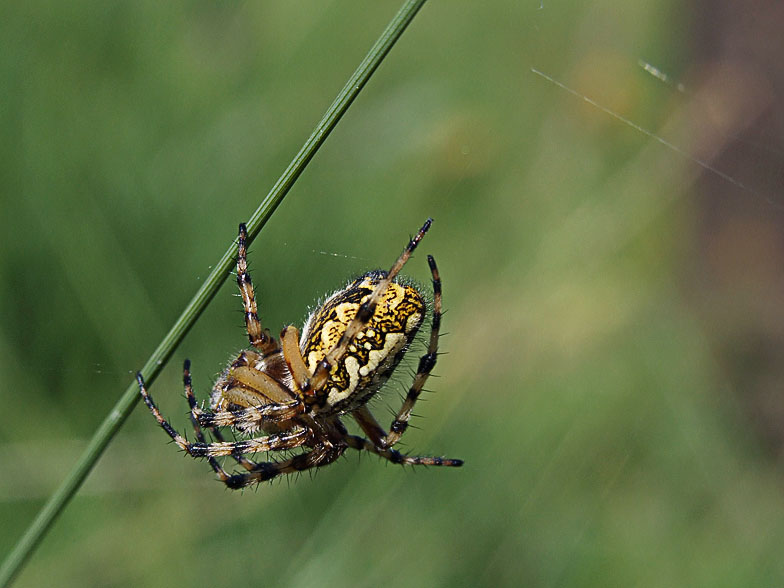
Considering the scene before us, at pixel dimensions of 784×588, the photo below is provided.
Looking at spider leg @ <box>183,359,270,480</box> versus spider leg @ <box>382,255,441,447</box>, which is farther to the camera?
spider leg @ <box>183,359,270,480</box>

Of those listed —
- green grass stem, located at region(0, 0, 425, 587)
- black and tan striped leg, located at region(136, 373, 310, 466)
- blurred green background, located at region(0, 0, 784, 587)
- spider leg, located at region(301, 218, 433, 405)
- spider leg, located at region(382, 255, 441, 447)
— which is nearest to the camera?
green grass stem, located at region(0, 0, 425, 587)

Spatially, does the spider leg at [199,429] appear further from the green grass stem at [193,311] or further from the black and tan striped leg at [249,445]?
the green grass stem at [193,311]

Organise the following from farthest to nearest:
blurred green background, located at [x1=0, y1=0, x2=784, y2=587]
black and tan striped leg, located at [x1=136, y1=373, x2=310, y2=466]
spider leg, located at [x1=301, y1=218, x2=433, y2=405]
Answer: blurred green background, located at [x1=0, y1=0, x2=784, y2=587] < black and tan striped leg, located at [x1=136, y1=373, x2=310, y2=466] < spider leg, located at [x1=301, y1=218, x2=433, y2=405]

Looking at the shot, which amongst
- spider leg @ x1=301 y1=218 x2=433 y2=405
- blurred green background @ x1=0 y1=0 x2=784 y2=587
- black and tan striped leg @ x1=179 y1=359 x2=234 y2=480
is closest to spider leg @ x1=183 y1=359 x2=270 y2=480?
black and tan striped leg @ x1=179 y1=359 x2=234 y2=480

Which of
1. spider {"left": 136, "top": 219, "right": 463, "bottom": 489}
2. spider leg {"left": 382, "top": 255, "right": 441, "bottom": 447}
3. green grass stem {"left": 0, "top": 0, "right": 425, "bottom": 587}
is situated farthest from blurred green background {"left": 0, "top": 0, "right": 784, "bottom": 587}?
green grass stem {"left": 0, "top": 0, "right": 425, "bottom": 587}

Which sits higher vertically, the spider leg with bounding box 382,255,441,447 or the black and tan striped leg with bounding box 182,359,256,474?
the spider leg with bounding box 382,255,441,447

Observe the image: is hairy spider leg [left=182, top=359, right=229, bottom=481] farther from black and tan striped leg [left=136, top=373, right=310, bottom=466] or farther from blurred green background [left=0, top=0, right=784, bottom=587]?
blurred green background [left=0, top=0, right=784, bottom=587]

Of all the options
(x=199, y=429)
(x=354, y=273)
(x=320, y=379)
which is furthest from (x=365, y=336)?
(x=354, y=273)
